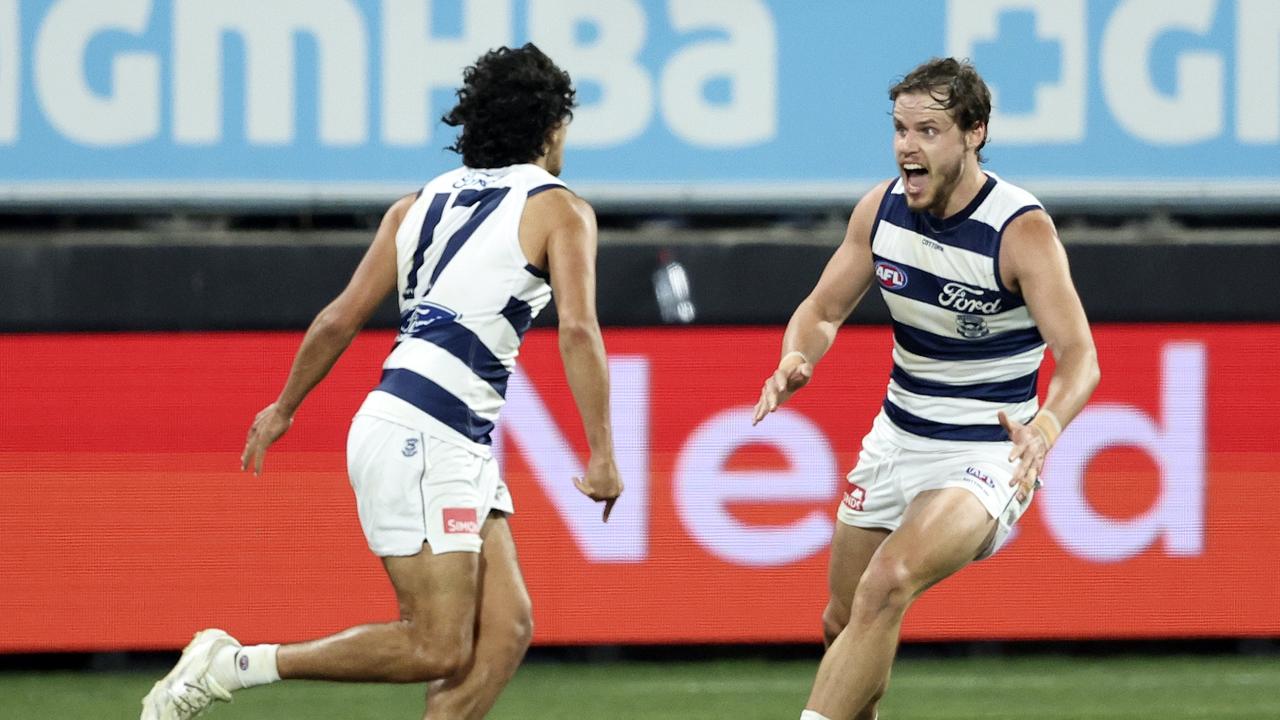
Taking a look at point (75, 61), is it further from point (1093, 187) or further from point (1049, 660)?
point (1049, 660)

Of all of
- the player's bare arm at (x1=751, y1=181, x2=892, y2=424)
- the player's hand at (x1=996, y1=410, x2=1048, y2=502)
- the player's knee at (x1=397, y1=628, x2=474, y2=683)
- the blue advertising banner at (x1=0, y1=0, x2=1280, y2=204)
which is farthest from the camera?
the blue advertising banner at (x1=0, y1=0, x2=1280, y2=204)

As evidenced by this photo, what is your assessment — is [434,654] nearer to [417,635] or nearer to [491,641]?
[417,635]

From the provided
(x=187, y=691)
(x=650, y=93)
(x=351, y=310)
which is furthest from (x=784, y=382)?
(x=650, y=93)

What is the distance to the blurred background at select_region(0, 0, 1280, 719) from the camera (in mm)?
7199

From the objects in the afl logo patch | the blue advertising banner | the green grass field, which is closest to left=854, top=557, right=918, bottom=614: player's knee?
the afl logo patch

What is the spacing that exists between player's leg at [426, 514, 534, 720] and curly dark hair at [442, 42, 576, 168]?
38.5 inches

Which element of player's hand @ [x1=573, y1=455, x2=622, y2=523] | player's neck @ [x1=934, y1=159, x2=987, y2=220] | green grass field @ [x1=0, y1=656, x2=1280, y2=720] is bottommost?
green grass field @ [x1=0, y1=656, x2=1280, y2=720]

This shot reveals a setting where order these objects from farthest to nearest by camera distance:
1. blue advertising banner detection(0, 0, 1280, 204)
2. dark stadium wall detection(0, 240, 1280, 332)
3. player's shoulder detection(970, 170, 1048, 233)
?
blue advertising banner detection(0, 0, 1280, 204)
dark stadium wall detection(0, 240, 1280, 332)
player's shoulder detection(970, 170, 1048, 233)

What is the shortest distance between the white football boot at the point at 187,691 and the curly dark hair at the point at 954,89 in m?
2.33

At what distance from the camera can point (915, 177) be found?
484 cm

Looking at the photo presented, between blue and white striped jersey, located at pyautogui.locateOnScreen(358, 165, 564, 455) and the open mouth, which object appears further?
the open mouth

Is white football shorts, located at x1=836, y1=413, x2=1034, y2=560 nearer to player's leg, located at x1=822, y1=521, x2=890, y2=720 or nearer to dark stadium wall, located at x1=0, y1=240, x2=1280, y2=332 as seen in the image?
player's leg, located at x1=822, y1=521, x2=890, y2=720

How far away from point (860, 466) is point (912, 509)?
31 centimetres

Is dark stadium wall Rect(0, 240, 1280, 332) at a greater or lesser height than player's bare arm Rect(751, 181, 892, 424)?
lesser
